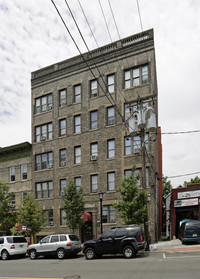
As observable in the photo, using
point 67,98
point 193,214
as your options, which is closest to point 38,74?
point 67,98

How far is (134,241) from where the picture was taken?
16.1m


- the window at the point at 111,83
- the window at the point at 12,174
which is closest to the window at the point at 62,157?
the window at the point at 12,174

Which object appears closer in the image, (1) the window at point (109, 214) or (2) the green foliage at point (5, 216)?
(1) the window at point (109, 214)

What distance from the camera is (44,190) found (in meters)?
32.0

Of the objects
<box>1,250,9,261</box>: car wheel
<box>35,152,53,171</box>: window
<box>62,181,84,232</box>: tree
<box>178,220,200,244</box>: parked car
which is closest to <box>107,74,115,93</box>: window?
<box>35,152,53,171</box>: window

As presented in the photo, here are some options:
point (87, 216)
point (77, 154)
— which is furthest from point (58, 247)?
point (77, 154)

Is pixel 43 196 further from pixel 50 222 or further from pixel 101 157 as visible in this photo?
pixel 101 157

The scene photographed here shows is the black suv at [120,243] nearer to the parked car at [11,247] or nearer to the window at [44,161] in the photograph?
the parked car at [11,247]

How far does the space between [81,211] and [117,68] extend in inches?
548

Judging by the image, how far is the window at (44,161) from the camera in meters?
32.1

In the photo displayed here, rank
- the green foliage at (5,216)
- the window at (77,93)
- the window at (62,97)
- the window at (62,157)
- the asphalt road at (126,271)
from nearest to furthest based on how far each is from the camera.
Result: the asphalt road at (126,271), the green foliage at (5,216), the window at (62,157), the window at (77,93), the window at (62,97)

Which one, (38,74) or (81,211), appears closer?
(81,211)

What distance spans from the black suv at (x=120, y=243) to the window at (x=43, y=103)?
1932 cm

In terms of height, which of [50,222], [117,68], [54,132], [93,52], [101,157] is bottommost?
[50,222]
